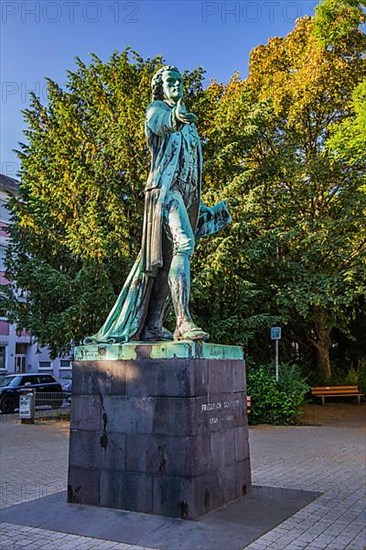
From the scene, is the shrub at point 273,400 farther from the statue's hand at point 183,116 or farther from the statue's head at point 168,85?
the statue's hand at point 183,116

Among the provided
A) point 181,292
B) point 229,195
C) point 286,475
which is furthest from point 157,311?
point 229,195

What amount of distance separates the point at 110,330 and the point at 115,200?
11.0 metres

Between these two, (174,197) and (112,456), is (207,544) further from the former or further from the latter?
(174,197)

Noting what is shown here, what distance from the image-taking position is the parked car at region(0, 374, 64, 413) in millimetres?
23188

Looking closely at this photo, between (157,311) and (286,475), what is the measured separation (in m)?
3.70

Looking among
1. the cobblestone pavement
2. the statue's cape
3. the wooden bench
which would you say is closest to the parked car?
the cobblestone pavement

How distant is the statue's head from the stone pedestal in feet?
9.40

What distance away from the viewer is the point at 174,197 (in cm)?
689

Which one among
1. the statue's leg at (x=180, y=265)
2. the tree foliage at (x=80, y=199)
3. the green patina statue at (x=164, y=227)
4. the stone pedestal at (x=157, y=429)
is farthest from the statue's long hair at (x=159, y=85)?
the tree foliage at (x=80, y=199)

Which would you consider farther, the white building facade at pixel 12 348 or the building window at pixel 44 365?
the building window at pixel 44 365

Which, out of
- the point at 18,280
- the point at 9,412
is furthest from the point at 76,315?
the point at 9,412

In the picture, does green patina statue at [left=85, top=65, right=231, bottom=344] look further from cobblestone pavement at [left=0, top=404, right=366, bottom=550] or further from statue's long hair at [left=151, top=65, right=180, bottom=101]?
cobblestone pavement at [left=0, top=404, right=366, bottom=550]

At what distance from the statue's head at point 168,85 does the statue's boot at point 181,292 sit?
1.86 meters

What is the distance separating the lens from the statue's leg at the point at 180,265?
6.48 m
